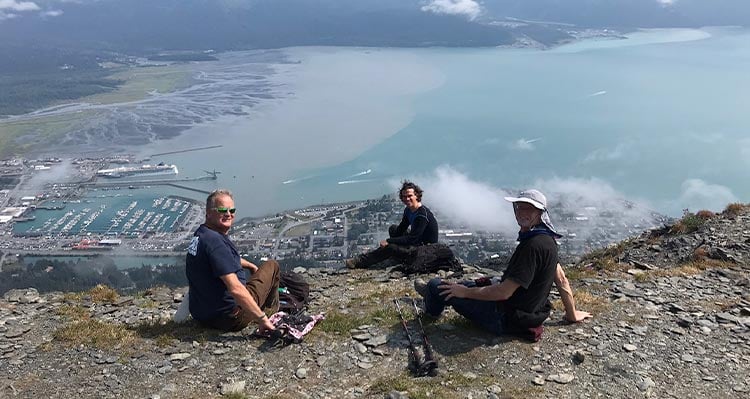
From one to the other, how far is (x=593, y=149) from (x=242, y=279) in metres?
63.2

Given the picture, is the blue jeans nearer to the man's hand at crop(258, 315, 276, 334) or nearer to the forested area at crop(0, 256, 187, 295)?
the man's hand at crop(258, 315, 276, 334)

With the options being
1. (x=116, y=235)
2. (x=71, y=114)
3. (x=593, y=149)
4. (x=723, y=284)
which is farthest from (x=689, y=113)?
(x=71, y=114)

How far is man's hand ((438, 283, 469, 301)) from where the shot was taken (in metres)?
5.79

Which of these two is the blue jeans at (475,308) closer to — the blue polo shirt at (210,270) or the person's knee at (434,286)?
the person's knee at (434,286)

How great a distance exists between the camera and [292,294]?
7.54 m

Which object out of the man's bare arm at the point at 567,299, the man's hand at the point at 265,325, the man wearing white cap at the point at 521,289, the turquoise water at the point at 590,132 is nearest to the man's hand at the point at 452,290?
the man wearing white cap at the point at 521,289

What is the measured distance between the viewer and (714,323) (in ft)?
21.8

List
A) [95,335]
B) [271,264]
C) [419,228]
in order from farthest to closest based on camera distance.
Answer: [419,228], [271,264], [95,335]

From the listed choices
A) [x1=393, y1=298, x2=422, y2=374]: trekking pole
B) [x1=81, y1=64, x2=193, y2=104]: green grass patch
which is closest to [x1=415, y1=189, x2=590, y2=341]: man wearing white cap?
[x1=393, y1=298, x2=422, y2=374]: trekking pole

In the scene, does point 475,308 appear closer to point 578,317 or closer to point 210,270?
point 578,317

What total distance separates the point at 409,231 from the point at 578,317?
13.2 feet

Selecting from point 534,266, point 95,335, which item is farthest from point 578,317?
point 95,335

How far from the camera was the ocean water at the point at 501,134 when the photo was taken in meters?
50.9

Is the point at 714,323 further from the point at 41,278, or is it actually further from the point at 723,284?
the point at 41,278
